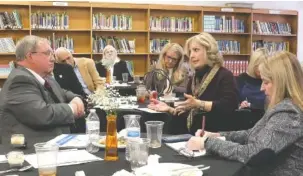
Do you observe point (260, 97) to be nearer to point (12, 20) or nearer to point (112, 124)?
point (112, 124)

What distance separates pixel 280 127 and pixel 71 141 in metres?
1.14

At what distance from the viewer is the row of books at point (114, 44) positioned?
7602 mm

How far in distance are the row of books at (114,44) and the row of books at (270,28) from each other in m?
2.62

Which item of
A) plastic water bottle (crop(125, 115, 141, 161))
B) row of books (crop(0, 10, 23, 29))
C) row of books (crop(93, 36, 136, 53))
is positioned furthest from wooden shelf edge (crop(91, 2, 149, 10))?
plastic water bottle (crop(125, 115, 141, 161))

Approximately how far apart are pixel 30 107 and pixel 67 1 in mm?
5038

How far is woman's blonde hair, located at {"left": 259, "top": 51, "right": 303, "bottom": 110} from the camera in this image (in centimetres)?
187

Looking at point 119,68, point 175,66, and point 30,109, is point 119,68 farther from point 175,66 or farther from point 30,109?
point 30,109

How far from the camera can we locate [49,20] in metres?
7.25

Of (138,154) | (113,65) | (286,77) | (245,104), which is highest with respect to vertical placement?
(286,77)

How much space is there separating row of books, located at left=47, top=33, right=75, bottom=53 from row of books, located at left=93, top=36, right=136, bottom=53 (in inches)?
16.8

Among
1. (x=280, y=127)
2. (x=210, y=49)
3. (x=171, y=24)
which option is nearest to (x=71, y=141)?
(x=280, y=127)

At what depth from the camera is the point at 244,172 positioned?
1588 mm

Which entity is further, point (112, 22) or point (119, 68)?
point (112, 22)

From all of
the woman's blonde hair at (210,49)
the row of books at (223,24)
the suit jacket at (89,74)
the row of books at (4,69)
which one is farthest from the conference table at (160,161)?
the row of books at (223,24)
